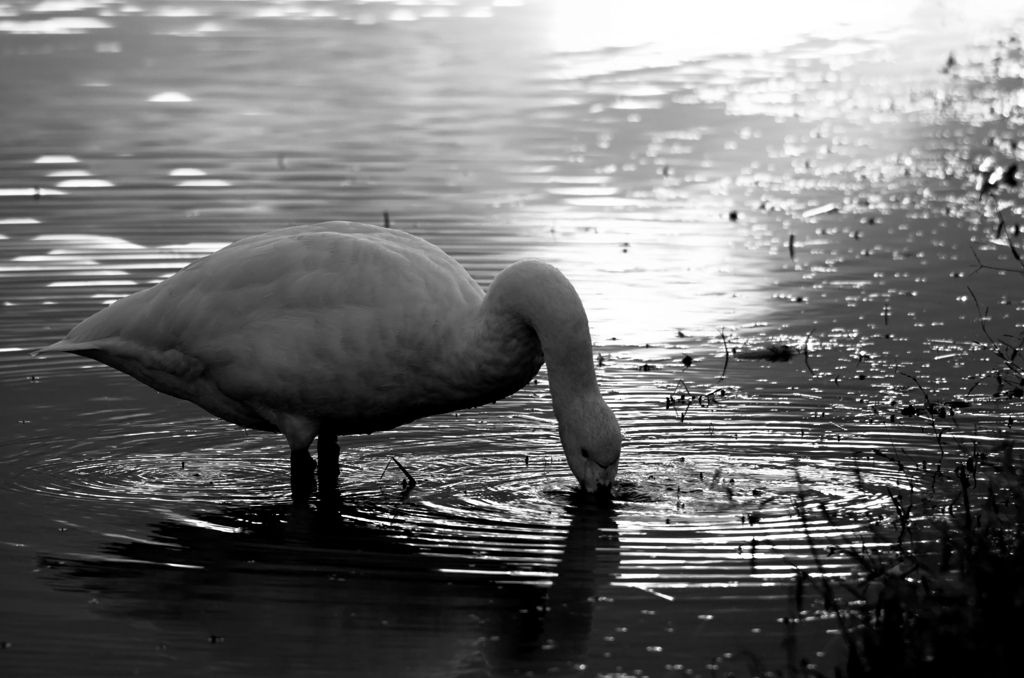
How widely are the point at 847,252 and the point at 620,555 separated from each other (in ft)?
23.6

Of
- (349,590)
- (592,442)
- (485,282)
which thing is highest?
(485,282)

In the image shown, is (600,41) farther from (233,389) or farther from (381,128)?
(233,389)

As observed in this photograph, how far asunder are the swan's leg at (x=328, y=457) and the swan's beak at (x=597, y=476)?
5.28ft

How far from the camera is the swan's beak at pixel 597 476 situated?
764cm

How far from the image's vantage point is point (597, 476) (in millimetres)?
7652

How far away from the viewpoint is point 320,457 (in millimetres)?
8602

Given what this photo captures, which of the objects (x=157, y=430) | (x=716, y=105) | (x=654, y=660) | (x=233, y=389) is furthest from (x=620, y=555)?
(x=716, y=105)

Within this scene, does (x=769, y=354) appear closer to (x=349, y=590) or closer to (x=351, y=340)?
(x=351, y=340)

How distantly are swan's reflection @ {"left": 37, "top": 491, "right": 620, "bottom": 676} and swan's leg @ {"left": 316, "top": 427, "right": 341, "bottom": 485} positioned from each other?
481 mm

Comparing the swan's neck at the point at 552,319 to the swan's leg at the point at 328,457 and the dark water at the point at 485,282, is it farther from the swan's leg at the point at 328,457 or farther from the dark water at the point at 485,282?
the swan's leg at the point at 328,457

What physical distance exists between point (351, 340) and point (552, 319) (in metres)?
1.06

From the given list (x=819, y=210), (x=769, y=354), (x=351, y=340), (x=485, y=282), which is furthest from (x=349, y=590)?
(x=819, y=210)

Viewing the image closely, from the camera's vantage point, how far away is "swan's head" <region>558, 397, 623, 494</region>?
7539mm

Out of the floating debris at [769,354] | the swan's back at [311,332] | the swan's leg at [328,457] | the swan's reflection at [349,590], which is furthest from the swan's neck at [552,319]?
the floating debris at [769,354]
